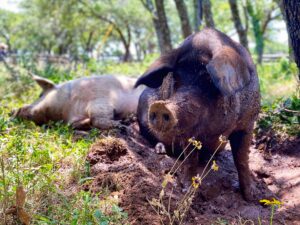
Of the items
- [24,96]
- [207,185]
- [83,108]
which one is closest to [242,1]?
[24,96]

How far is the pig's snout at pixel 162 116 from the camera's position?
119 inches

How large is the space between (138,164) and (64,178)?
68cm

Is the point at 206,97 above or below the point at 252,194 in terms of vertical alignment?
Result: above

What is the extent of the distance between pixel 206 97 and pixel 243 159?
0.84 metres

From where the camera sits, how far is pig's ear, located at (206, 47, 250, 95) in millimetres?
2961

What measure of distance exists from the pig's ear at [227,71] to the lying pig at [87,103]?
2.55 meters

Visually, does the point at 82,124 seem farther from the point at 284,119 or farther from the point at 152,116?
the point at 152,116

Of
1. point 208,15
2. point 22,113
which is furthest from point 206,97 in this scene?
point 208,15

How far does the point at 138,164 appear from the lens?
12.9 feet

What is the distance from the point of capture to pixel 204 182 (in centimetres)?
390

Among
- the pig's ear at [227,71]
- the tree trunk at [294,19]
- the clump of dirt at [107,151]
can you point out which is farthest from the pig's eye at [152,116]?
the tree trunk at [294,19]

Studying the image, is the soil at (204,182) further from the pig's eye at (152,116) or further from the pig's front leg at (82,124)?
the pig's front leg at (82,124)

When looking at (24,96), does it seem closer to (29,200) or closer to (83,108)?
(83,108)

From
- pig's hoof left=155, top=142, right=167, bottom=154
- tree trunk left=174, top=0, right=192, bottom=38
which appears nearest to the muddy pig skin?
pig's hoof left=155, top=142, right=167, bottom=154
